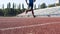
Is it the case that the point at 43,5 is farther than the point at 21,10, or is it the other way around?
the point at 43,5

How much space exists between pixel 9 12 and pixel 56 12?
31.5m

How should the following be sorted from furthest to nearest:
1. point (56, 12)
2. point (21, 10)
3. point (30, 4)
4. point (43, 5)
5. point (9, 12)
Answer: point (43, 5)
point (21, 10)
point (9, 12)
point (56, 12)
point (30, 4)

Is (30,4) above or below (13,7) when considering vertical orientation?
above

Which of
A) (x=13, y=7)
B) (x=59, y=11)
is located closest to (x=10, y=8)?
(x=13, y=7)

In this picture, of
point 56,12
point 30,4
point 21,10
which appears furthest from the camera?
point 21,10

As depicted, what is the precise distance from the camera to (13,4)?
3935 inches

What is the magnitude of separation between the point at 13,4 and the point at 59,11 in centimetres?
3457

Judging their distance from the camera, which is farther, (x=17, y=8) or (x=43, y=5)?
(x=43, y=5)

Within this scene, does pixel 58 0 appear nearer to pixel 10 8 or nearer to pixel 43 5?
pixel 43 5

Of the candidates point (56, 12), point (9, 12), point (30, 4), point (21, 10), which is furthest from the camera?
point (21, 10)

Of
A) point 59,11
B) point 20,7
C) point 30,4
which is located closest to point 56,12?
point 59,11

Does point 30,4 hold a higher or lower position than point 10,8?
higher

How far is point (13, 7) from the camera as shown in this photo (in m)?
99.1

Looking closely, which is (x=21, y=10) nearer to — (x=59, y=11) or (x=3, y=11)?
(x=3, y=11)
